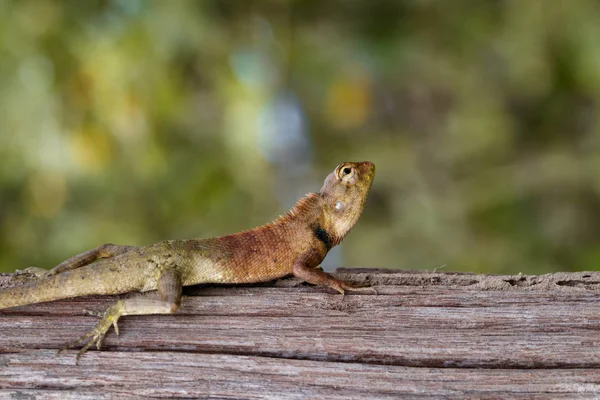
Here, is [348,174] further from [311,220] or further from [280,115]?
[280,115]

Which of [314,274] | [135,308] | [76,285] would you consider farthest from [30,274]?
[314,274]

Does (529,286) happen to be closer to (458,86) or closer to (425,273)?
(425,273)

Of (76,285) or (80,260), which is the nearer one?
(76,285)

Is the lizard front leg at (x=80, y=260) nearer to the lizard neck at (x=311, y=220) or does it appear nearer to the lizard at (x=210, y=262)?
the lizard at (x=210, y=262)

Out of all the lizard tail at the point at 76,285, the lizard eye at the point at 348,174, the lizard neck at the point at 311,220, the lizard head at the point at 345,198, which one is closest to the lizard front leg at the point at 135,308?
the lizard tail at the point at 76,285

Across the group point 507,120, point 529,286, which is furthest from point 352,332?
point 507,120


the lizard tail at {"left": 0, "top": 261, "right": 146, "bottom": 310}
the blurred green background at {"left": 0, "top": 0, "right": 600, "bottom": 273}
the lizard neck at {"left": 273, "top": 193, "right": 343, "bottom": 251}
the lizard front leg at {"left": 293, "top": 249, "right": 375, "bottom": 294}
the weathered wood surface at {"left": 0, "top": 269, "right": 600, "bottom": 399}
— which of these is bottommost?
the weathered wood surface at {"left": 0, "top": 269, "right": 600, "bottom": 399}

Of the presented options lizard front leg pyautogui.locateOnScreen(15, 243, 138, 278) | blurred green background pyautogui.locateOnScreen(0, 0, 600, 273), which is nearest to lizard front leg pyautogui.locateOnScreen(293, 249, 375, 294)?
lizard front leg pyautogui.locateOnScreen(15, 243, 138, 278)

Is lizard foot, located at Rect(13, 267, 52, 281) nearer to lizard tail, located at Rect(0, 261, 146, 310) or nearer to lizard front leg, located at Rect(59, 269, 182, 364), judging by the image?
lizard tail, located at Rect(0, 261, 146, 310)
